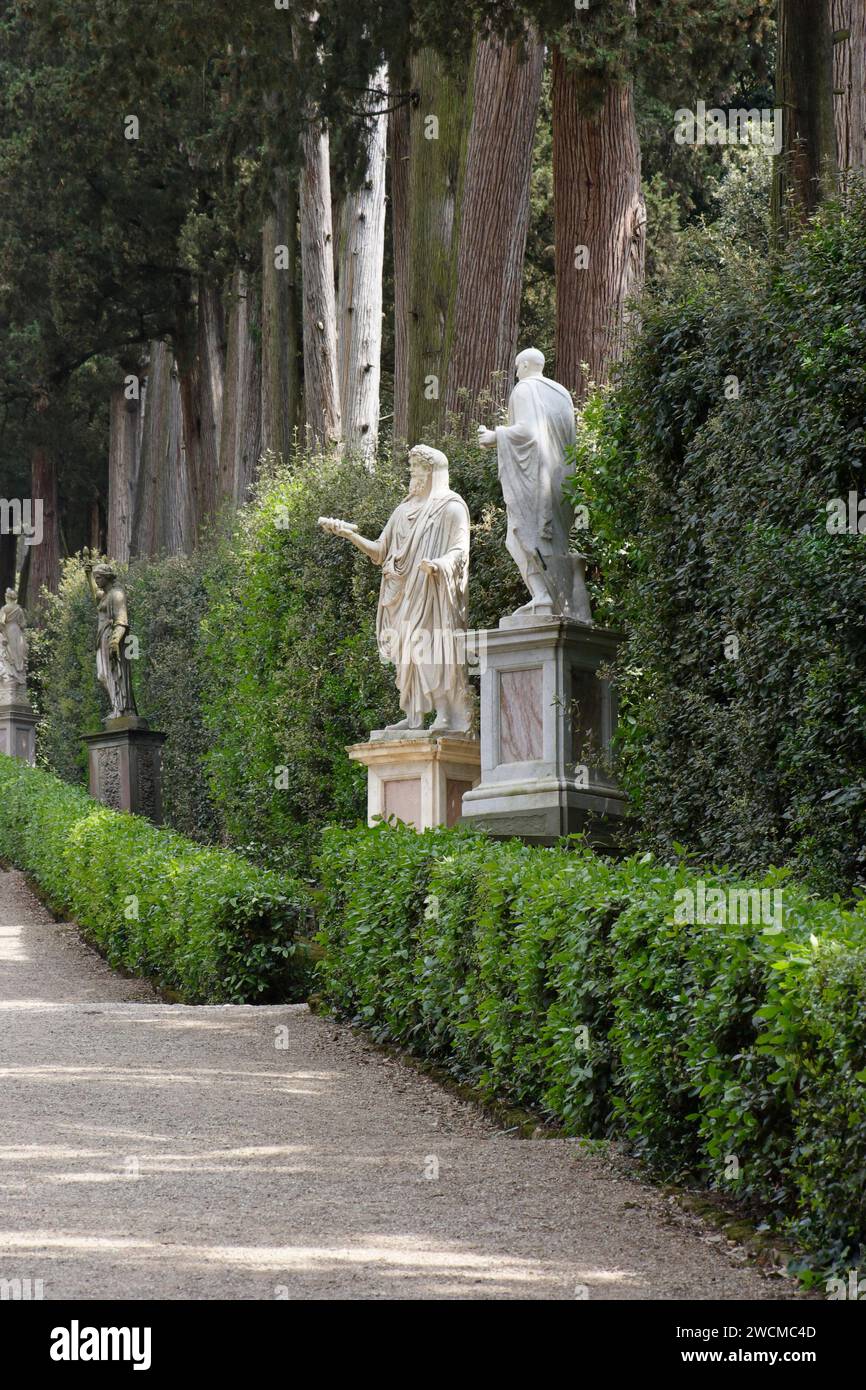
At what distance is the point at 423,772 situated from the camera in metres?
11.8

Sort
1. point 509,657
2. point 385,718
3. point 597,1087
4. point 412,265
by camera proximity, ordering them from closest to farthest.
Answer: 1. point 597,1087
2. point 509,657
3. point 385,718
4. point 412,265

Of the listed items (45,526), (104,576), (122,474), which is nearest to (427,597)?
(104,576)

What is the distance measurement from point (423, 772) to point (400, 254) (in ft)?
31.6

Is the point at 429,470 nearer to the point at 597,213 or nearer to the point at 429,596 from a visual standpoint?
the point at 429,596

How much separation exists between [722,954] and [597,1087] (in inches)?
47.9

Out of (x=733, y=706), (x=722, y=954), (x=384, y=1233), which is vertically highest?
(x=733, y=706)

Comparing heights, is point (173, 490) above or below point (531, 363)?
above

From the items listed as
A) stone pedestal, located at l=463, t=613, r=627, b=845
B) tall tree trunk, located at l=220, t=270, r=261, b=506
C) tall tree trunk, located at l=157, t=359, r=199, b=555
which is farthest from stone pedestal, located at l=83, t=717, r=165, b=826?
tall tree trunk, located at l=157, t=359, r=199, b=555

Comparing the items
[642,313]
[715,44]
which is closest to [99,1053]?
[642,313]

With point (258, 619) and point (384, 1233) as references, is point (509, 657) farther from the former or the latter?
point (258, 619)

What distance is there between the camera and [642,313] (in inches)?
364

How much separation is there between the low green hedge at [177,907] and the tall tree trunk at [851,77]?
6.28 metres

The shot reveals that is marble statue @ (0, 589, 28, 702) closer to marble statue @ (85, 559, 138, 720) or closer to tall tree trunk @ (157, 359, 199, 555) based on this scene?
tall tree trunk @ (157, 359, 199, 555)

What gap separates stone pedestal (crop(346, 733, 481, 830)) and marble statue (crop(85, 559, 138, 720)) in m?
9.30
